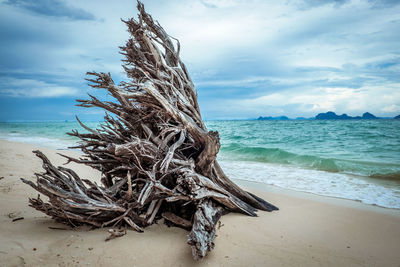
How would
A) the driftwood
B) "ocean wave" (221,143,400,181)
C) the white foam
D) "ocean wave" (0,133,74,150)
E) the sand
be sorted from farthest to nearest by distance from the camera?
"ocean wave" (0,133,74,150) → "ocean wave" (221,143,400,181) → the white foam → the driftwood → the sand

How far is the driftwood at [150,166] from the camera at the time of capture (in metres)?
2.79

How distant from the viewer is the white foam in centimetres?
538

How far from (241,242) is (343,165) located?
316 inches

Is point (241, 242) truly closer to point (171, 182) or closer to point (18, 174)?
point (171, 182)

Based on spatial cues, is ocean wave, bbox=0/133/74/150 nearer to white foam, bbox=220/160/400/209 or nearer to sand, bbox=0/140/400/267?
white foam, bbox=220/160/400/209

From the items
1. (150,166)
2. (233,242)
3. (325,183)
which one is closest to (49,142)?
(150,166)

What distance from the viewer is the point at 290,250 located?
2.89 metres

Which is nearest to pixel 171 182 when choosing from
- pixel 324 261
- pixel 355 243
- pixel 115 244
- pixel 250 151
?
pixel 115 244

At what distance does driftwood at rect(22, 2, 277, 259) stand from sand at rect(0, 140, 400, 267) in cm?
21

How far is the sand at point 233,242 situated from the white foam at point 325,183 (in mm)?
1121

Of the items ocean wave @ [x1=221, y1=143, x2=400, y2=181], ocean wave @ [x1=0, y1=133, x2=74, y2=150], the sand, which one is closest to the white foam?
ocean wave @ [x1=221, y1=143, x2=400, y2=181]

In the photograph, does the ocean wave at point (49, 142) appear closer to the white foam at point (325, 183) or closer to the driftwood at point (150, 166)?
the white foam at point (325, 183)

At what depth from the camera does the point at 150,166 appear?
3170mm

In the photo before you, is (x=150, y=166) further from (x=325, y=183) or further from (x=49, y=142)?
(x=49, y=142)
